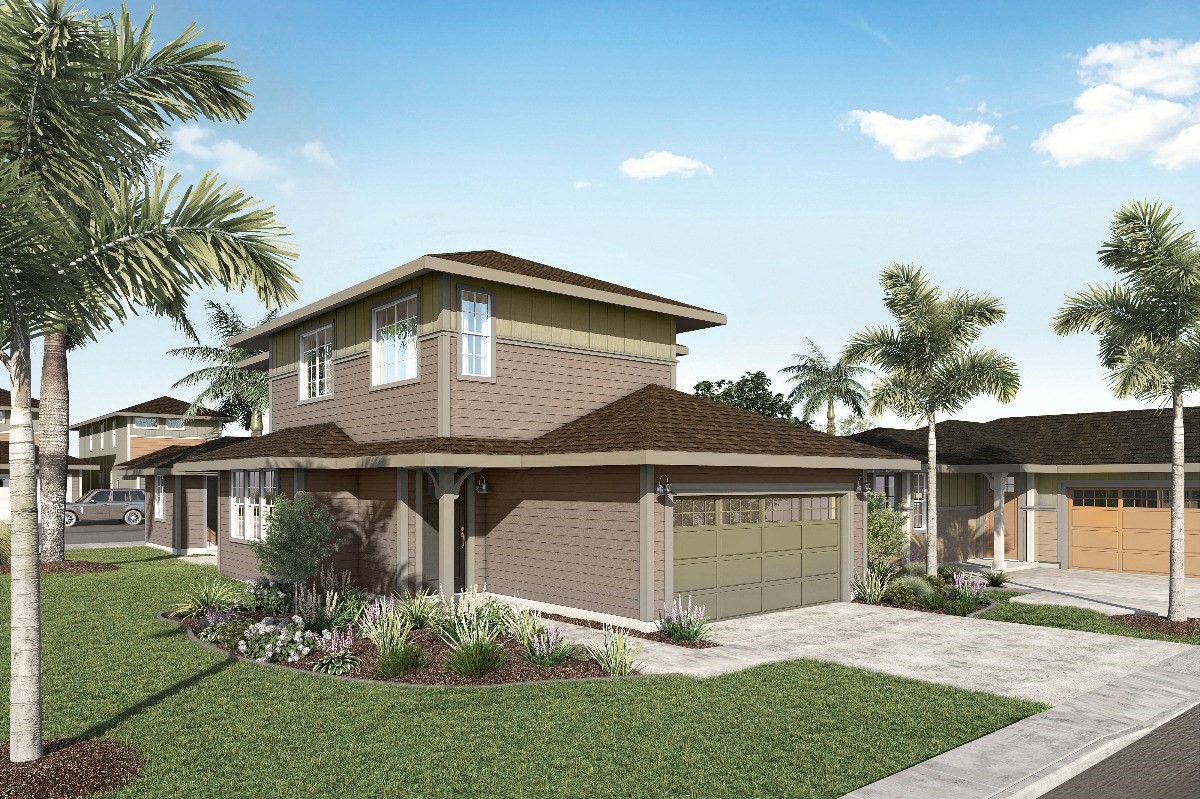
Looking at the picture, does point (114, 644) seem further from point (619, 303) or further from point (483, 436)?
point (619, 303)

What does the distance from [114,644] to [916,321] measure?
17.0 metres

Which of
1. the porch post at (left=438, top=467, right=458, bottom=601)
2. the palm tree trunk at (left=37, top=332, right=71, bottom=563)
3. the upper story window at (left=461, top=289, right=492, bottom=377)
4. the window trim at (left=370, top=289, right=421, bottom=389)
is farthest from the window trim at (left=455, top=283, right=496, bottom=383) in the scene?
the palm tree trunk at (left=37, top=332, right=71, bottom=563)

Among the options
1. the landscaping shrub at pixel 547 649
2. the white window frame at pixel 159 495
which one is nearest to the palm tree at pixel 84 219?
the landscaping shrub at pixel 547 649

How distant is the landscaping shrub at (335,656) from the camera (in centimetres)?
1060

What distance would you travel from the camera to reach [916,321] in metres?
20.0

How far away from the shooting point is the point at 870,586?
56.2 feet

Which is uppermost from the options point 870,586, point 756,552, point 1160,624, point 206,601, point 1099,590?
point 756,552

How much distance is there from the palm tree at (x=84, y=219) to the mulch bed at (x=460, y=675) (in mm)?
3856

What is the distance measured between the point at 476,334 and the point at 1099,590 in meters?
14.9

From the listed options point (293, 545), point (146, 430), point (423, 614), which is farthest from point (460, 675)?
point (146, 430)

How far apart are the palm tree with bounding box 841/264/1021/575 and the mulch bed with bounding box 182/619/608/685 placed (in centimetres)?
1191

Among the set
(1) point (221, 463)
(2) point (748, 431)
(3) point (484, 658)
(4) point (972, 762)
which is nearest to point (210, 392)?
(1) point (221, 463)

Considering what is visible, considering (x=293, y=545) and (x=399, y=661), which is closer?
(x=399, y=661)

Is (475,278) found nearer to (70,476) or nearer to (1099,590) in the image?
(1099,590)
